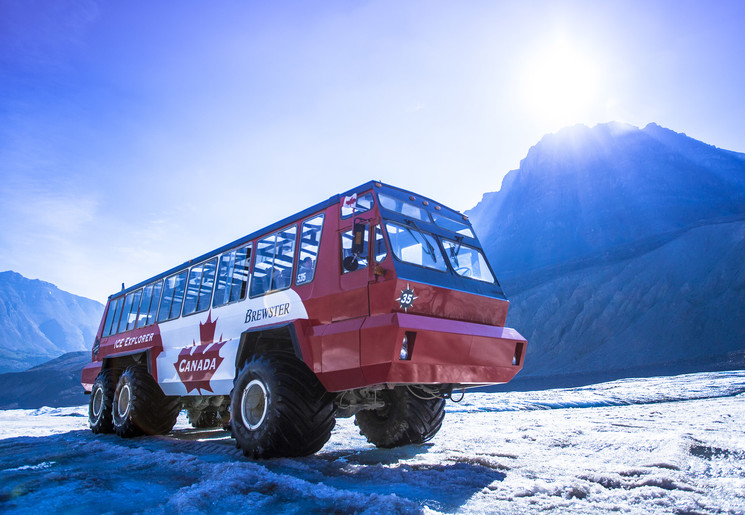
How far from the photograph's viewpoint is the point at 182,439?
8.47 m

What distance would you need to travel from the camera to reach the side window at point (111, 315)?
1236 centimetres

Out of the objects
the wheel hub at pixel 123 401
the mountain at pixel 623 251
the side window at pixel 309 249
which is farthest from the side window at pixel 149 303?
the mountain at pixel 623 251

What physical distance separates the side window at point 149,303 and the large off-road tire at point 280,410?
5.10 metres

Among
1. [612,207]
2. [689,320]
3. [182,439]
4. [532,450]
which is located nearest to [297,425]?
[532,450]

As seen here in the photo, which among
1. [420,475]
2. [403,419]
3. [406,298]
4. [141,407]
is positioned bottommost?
[420,475]

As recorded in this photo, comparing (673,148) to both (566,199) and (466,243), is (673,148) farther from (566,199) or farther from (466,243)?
(466,243)

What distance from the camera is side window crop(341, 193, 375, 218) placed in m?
5.76

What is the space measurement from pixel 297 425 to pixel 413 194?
3180mm

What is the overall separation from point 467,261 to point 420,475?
2.84 m

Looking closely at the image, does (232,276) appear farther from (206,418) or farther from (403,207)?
(206,418)

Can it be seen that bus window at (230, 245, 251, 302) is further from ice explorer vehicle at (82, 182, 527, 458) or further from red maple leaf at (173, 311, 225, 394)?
red maple leaf at (173, 311, 225, 394)

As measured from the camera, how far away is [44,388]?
275 feet

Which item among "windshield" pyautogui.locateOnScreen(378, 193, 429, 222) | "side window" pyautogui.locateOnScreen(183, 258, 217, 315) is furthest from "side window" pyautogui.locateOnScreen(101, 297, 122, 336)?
"windshield" pyautogui.locateOnScreen(378, 193, 429, 222)

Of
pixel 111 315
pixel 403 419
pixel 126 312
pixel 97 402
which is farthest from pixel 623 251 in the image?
pixel 97 402
